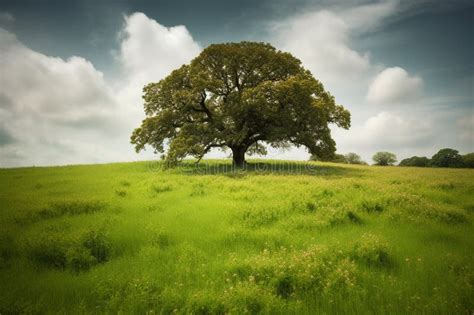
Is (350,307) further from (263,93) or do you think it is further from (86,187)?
(263,93)

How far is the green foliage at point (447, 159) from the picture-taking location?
68875 mm

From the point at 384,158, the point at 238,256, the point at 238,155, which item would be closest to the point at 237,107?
the point at 238,155

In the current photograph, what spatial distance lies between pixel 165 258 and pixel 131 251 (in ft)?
4.42

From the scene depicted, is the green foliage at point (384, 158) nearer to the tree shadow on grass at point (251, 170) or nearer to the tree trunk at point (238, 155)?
the tree shadow on grass at point (251, 170)

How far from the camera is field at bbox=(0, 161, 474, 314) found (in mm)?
5055

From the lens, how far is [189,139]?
26.2 meters

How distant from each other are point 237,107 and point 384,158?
323ft

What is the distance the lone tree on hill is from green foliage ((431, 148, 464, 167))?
195 feet

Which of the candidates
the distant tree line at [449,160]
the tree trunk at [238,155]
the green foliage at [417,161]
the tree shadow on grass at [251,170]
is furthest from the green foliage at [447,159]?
the tree trunk at [238,155]

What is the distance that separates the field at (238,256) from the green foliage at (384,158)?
10286 centimetres

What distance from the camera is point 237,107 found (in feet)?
89.1

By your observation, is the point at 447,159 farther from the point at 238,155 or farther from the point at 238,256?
the point at 238,256

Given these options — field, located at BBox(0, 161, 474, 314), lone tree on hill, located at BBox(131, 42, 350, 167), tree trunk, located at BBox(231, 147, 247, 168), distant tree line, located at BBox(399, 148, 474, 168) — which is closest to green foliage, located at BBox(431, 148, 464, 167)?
distant tree line, located at BBox(399, 148, 474, 168)

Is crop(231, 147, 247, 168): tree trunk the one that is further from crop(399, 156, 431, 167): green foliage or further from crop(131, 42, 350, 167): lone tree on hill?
crop(399, 156, 431, 167): green foliage
